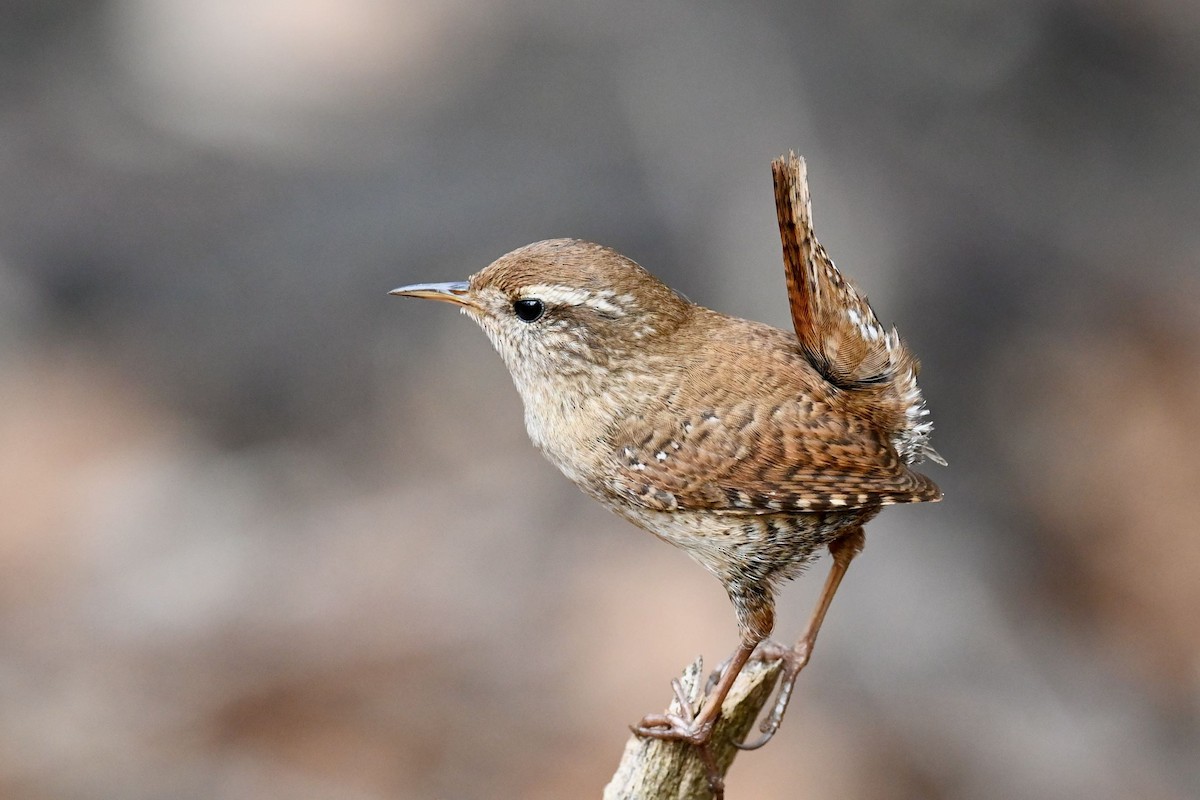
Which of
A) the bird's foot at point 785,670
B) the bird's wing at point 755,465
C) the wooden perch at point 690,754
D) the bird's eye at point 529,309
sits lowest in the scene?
the wooden perch at point 690,754

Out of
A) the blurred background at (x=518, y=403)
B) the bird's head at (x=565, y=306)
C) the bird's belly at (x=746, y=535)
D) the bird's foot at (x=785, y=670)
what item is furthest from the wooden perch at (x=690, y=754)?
the blurred background at (x=518, y=403)

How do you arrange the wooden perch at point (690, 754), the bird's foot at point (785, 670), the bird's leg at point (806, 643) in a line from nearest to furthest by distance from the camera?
the wooden perch at point (690, 754) < the bird's leg at point (806, 643) < the bird's foot at point (785, 670)

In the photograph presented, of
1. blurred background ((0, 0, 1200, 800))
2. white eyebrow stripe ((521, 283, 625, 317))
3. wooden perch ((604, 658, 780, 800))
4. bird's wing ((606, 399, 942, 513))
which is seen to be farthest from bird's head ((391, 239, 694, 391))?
blurred background ((0, 0, 1200, 800))

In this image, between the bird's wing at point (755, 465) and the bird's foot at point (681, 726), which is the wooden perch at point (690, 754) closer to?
the bird's foot at point (681, 726)

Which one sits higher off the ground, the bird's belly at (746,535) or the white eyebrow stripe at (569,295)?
the white eyebrow stripe at (569,295)

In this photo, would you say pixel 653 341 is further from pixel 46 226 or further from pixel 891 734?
pixel 46 226

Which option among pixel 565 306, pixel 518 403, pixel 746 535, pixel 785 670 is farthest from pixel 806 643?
pixel 518 403

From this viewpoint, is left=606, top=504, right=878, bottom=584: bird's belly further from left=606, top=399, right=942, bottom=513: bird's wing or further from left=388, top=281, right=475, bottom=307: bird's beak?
left=388, top=281, right=475, bottom=307: bird's beak

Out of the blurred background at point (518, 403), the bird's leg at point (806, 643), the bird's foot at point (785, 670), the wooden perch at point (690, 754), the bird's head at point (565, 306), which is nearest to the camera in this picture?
the bird's head at point (565, 306)

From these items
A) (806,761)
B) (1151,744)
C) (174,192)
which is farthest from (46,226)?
(1151,744)
